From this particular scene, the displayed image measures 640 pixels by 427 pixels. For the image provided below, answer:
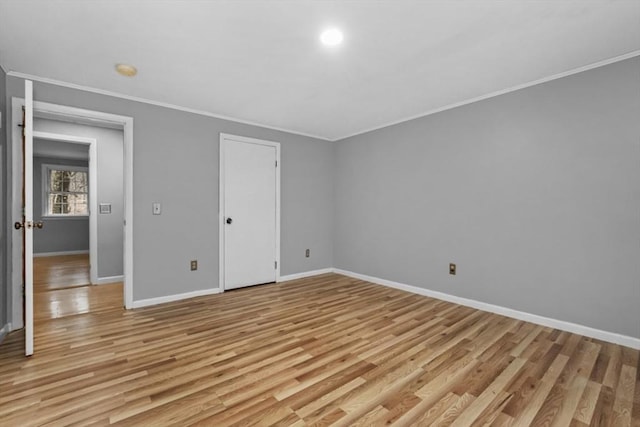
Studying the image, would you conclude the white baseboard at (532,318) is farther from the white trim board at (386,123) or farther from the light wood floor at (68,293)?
the light wood floor at (68,293)

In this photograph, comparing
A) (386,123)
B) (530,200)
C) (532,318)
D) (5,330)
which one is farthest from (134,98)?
(532,318)

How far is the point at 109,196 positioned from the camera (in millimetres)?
4602

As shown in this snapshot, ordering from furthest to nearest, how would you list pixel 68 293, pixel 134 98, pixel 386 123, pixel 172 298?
pixel 386 123 < pixel 68 293 < pixel 172 298 < pixel 134 98

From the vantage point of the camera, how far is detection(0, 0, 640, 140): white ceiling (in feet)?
5.94

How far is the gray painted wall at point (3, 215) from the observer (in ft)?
8.30

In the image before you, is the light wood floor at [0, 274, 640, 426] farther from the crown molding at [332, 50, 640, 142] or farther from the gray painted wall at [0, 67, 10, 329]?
the crown molding at [332, 50, 640, 142]

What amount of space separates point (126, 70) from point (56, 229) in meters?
7.03

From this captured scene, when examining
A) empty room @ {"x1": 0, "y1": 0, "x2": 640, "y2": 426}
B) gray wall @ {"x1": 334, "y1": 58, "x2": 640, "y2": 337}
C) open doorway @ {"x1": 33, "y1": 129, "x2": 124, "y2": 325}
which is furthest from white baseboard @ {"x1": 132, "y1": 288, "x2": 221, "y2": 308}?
gray wall @ {"x1": 334, "y1": 58, "x2": 640, "y2": 337}

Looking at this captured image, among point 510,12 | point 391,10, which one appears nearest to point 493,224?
point 510,12

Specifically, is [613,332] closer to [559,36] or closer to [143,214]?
[559,36]

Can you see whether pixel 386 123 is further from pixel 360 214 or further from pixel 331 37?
pixel 331 37

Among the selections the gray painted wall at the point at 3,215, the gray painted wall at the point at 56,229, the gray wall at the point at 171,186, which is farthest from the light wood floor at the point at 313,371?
the gray painted wall at the point at 56,229

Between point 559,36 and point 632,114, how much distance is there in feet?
3.20

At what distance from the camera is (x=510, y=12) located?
1.83 m
